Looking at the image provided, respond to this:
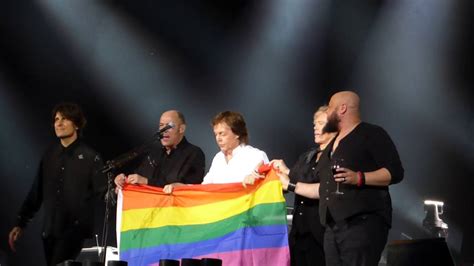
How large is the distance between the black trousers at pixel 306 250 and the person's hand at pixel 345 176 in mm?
796

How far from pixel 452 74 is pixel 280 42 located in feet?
7.00

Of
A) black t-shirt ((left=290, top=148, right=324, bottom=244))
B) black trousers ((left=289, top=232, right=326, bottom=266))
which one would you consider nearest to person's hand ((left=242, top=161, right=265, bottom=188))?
black t-shirt ((left=290, top=148, right=324, bottom=244))

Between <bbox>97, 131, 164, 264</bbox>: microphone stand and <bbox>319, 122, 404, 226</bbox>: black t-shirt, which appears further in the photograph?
<bbox>97, 131, 164, 264</bbox>: microphone stand

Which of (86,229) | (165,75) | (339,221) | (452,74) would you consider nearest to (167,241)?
(86,229)

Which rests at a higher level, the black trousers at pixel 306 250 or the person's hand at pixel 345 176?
the person's hand at pixel 345 176

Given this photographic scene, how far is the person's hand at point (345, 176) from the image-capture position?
17.6 ft

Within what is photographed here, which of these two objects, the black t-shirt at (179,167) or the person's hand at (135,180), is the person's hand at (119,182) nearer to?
the person's hand at (135,180)

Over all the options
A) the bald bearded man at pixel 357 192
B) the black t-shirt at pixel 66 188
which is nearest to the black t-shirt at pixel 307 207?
the bald bearded man at pixel 357 192

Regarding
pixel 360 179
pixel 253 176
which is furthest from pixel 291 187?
pixel 360 179

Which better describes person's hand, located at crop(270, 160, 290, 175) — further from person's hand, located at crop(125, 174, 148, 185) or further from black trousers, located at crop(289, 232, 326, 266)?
person's hand, located at crop(125, 174, 148, 185)

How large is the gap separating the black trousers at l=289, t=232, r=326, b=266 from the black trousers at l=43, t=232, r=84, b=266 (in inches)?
73.2

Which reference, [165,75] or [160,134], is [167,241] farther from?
[165,75]

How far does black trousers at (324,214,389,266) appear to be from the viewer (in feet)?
18.1

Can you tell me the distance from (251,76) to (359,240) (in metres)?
5.06
